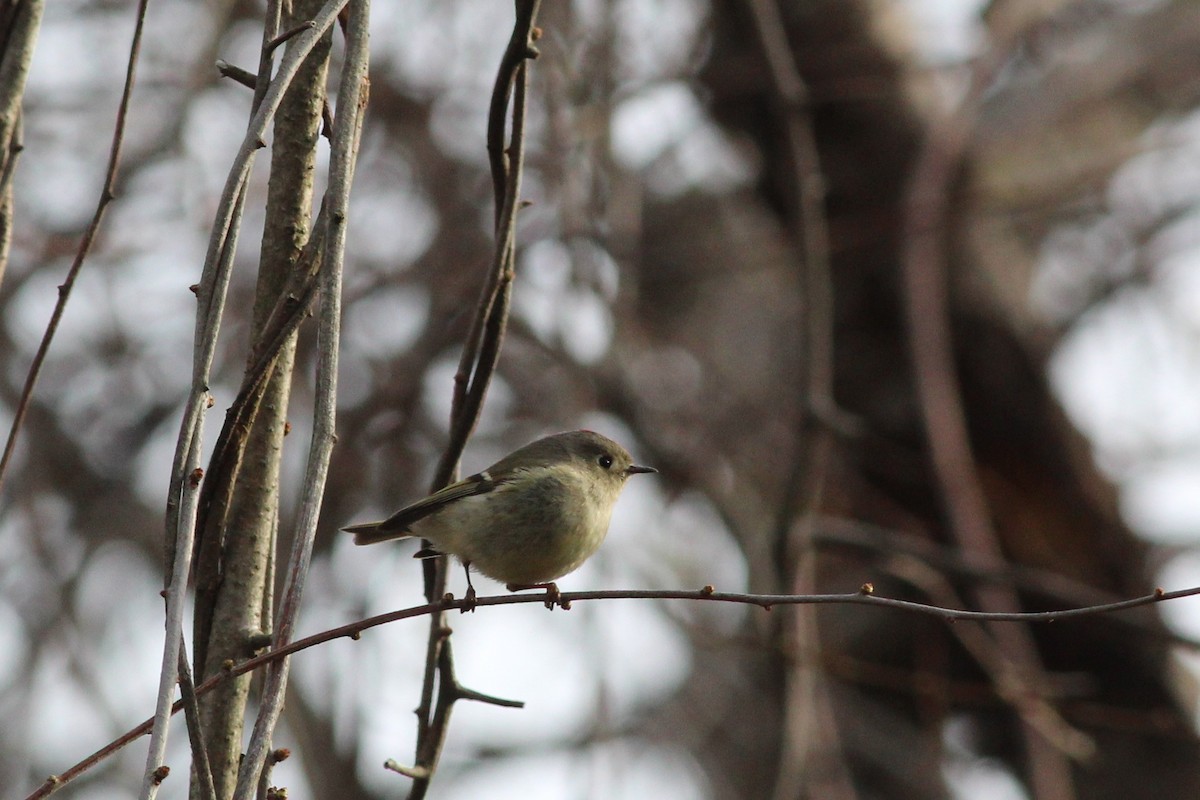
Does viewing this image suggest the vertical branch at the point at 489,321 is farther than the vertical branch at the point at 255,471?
Yes

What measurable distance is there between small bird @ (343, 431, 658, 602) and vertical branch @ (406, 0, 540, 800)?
0.50m

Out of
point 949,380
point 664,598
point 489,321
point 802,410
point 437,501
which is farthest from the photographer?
point 949,380

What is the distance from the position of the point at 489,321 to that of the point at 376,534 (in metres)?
0.92

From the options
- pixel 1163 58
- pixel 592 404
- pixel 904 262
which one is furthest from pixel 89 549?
pixel 1163 58

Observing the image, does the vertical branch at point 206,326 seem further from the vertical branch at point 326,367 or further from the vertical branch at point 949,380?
the vertical branch at point 949,380

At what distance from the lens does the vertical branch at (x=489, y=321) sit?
6.69 ft

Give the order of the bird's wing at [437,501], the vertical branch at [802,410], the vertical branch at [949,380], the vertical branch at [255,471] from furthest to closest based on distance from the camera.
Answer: the vertical branch at [949,380] → the vertical branch at [802,410] → the bird's wing at [437,501] → the vertical branch at [255,471]

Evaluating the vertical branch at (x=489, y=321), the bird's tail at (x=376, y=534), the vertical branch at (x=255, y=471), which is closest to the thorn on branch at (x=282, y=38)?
the vertical branch at (x=255, y=471)

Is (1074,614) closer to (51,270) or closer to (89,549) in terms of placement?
(51,270)

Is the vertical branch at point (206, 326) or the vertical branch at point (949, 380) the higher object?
the vertical branch at point (949, 380)

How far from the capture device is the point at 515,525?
2.88 meters

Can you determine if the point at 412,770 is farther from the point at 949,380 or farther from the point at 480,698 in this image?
the point at 949,380

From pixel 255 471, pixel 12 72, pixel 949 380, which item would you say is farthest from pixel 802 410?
pixel 12 72

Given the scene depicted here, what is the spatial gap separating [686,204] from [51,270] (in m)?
3.67
